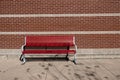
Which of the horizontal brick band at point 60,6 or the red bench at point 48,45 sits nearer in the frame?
the red bench at point 48,45

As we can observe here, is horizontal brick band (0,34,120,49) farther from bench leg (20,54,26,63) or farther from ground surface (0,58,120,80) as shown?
ground surface (0,58,120,80)

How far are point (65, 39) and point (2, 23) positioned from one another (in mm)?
2550

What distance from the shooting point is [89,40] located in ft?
29.8

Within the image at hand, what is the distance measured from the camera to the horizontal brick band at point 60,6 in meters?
8.97

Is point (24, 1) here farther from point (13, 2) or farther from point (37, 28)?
point (37, 28)

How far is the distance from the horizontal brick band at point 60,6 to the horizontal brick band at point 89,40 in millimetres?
972

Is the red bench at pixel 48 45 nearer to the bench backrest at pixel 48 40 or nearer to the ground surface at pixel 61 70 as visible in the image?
the bench backrest at pixel 48 40

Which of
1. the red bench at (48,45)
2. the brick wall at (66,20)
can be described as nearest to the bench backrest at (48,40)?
the red bench at (48,45)

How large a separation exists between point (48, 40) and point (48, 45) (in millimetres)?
264

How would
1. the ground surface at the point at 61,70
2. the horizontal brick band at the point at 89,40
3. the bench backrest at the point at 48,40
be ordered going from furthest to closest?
the horizontal brick band at the point at 89,40, the bench backrest at the point at 48,40, the ground surface at the point at 61,70

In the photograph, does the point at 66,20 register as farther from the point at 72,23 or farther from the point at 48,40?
the point at 48,40

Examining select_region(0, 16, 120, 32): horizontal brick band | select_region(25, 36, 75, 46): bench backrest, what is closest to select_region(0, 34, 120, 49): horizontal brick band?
select_region(0, 16, 120, 32): horizontal brick band

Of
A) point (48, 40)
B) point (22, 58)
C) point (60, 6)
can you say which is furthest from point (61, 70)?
point (60, 6)

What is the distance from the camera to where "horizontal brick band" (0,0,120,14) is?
8969 mm
